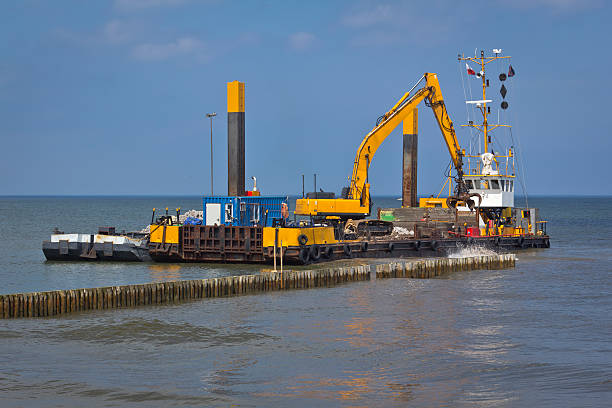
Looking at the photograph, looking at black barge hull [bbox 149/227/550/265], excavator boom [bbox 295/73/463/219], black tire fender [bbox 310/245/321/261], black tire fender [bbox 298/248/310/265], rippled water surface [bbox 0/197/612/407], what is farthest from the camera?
excavator boom [bbox 295/73/463/219]

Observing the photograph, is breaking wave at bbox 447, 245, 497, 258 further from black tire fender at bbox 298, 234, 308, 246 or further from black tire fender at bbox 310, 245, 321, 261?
black tire fender at bbox 298, 234, 308, 246

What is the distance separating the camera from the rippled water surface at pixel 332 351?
18.9 meters

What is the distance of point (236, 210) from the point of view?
157 feet

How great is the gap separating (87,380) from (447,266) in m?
26.0

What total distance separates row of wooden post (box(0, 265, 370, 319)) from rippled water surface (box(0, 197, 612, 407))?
1.78 feet

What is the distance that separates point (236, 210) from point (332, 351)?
25236 mm

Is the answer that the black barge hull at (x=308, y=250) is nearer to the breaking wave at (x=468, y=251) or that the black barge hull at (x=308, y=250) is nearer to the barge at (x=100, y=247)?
the breaking wave at (x=468, y=251)

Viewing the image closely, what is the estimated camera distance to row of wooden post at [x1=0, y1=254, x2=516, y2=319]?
27547 millimetres

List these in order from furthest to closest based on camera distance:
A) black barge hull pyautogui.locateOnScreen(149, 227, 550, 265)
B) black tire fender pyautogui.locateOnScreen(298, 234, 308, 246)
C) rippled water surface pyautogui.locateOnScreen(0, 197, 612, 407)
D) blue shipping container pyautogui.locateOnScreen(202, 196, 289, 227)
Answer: blue shipping container pyautogui.locateOnScreen(202, 196, 289, 227)
black barge hull pyautogui.locateOnScreen(149, 227, 550, 265)
black tire fender pyautogui.locateOnScreen(298, 234, 308, 246)
rippled water surface pyautogui.locateOnScreen(0, 197, 612, 407)

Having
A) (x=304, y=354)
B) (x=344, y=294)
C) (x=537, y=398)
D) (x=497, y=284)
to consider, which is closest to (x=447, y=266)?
(x=497, y=284)

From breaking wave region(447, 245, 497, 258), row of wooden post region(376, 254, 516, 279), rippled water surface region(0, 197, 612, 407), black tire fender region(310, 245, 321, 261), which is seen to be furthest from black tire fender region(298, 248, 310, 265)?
breaking wave region(447, 245, 497, 258)

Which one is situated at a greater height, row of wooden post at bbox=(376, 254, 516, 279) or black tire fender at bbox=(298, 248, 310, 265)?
black tire fender at bbox=(298, 248, 310, 265)

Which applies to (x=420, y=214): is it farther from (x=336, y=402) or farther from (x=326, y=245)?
(x=336, y=402)

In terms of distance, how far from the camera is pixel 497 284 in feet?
130
